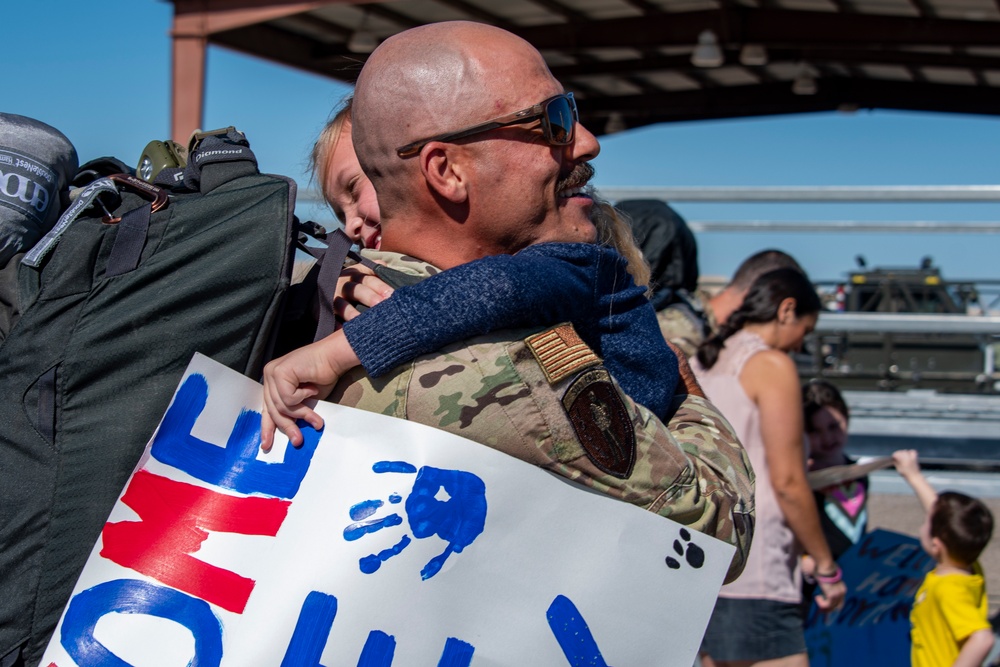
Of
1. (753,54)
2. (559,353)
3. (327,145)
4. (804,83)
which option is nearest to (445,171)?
(559,353)

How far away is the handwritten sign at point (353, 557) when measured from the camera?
3.85ft

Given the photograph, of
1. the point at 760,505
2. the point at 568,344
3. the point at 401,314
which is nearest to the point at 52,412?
the point at 401,314

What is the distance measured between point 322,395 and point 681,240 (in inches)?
105

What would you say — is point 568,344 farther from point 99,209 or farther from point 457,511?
point 99,209

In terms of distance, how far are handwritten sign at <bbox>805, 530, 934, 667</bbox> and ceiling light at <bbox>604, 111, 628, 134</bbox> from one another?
930cm

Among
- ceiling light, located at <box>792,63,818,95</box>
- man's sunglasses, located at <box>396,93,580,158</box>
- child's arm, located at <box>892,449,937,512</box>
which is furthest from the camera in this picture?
ceiling light, located at <box>792,63,818,95</box>

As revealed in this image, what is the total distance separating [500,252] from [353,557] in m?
0.46

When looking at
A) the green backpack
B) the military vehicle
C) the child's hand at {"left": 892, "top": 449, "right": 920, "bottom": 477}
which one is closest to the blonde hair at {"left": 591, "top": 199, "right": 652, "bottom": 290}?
the green backpack

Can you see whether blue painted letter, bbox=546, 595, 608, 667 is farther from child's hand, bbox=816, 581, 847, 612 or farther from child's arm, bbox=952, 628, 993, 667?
child's arm, bbox=952, 628, 993, 667

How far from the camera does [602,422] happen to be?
1.23 m

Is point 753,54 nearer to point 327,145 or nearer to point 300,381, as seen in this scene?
point 327,145

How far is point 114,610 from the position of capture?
119 centimetres

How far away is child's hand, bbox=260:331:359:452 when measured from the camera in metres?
1.23

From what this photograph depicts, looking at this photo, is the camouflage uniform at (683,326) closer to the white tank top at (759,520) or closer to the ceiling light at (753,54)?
the white tank top at (759,520)
